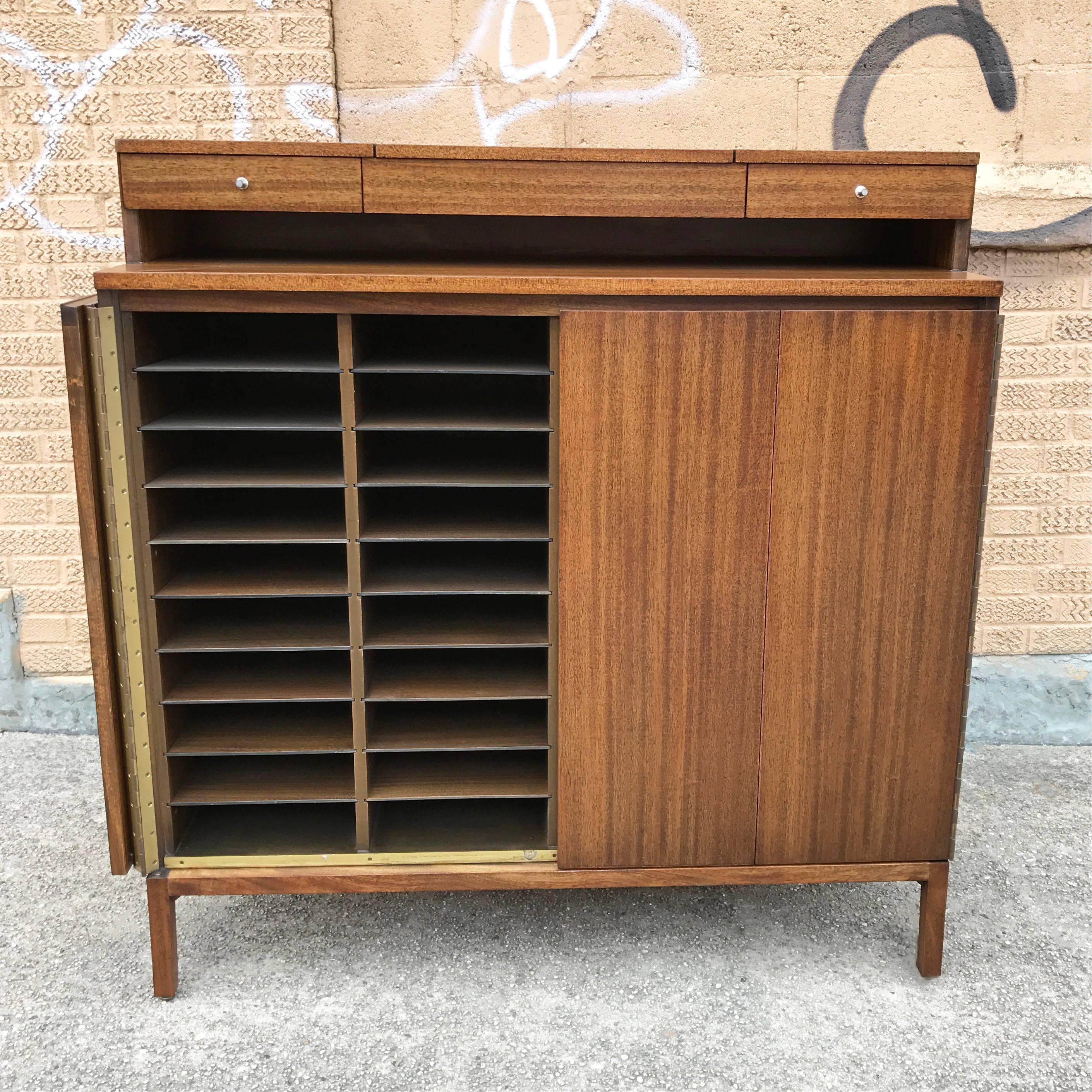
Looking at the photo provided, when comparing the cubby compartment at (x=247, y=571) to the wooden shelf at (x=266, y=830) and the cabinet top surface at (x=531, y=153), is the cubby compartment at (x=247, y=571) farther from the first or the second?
the cabinet top surface at (x=531, y=153)

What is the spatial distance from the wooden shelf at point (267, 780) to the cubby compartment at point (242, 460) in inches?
21.8

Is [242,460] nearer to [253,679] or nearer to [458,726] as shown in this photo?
[253,679]

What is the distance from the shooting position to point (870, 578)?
6.20ft

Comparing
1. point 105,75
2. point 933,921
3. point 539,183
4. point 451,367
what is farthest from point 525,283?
point 105,75

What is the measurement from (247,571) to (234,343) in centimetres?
54

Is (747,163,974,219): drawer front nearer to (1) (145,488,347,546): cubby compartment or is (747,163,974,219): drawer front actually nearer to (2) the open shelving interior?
(2) the open shelving interior

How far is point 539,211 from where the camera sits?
1.97 metres

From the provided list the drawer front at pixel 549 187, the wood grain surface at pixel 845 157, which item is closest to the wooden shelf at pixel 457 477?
the drawer front at pixel 549 187

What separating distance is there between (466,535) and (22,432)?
1.67 m

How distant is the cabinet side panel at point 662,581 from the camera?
1.78m

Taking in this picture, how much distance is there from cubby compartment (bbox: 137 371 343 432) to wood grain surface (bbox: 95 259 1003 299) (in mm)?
187

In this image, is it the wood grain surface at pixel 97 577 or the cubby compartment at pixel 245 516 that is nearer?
the wood grain surface at pixel 97 577

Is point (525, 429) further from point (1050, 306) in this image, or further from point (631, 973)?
point (1050, 306)

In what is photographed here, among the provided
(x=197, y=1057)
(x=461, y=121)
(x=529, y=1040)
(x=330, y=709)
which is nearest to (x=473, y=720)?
(x=330, y=709)
